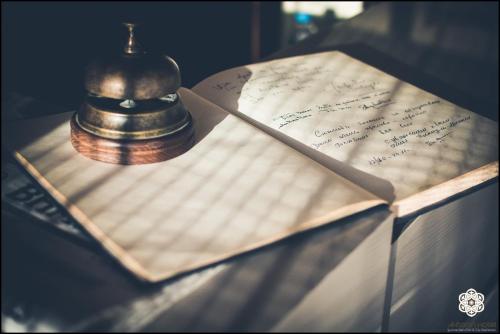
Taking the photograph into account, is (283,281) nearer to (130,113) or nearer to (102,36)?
(130,113)

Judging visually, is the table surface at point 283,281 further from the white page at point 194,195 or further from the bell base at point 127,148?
the bell base at point 127,148

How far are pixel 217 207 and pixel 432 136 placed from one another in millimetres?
431

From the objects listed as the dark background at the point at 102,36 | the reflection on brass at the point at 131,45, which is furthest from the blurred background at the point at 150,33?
the reflection on brass at the point at 131,45

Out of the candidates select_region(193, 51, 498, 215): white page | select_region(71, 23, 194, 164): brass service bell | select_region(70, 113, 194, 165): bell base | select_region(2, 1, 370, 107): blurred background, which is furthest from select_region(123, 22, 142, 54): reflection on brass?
select_region(2, 1, 370, 107): blurred background

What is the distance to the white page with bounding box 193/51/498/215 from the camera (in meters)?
0.76

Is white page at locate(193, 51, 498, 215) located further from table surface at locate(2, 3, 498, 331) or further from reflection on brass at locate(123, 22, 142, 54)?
reflection on brass at locate(123, 22, 142, 54)

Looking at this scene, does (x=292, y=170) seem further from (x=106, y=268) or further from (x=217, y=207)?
(x=106, y=268)

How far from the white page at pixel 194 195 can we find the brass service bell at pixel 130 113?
0.02 metres

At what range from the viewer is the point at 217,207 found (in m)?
0.63

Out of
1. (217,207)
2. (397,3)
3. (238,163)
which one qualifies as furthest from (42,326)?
(397,3)

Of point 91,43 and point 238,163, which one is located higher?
point 238,163

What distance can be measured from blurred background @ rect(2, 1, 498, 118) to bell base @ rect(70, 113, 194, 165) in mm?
135

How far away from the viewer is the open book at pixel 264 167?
59 centimetres

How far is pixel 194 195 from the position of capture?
0.65 m
